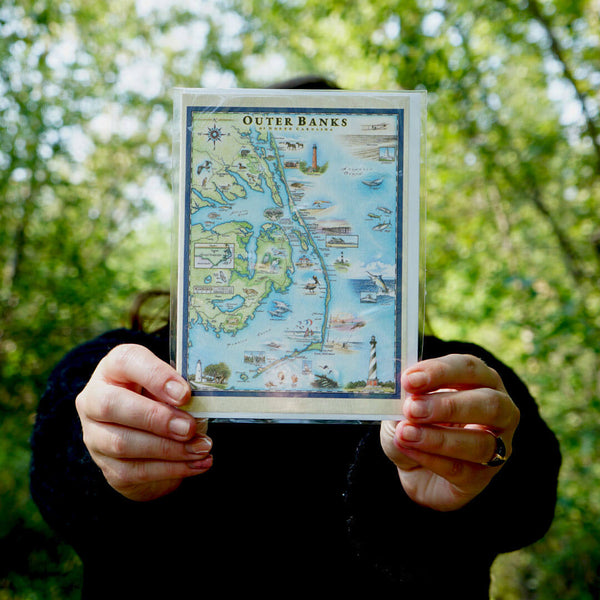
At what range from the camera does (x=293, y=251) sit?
122cm

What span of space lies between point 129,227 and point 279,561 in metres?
5.16

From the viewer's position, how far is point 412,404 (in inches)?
44.8

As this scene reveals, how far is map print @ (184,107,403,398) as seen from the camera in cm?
120

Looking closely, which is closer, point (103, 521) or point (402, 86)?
point (103, 521)

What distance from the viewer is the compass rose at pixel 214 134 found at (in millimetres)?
1224

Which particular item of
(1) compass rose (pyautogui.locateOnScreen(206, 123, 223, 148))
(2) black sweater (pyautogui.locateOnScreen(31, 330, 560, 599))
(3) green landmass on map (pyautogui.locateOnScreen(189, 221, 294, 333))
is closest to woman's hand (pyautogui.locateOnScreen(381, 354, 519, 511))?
(2) black sweater (pyautogui.locateOnScreen(31, 330, 560, 599))

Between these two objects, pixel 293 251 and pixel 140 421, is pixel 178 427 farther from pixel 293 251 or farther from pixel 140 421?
pixel 293 251

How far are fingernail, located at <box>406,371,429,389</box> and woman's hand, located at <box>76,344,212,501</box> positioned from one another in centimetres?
52

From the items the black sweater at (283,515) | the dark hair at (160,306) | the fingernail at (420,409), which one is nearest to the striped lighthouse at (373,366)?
the fingernail at (420,409)

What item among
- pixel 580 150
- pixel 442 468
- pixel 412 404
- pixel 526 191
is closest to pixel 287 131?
pixel 412 404

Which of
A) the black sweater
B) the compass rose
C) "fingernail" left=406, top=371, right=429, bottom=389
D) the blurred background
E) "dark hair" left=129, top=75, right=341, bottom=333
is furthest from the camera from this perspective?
the blurred background

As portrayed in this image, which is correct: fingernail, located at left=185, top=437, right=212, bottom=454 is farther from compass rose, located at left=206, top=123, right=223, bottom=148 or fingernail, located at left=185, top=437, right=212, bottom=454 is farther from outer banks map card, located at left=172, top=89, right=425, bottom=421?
compass rose, located at left=206, top=123, right=223, bottom=148

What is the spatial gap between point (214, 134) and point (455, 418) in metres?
0.92

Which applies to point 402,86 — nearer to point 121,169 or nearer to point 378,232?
point 378,232
